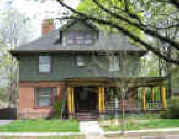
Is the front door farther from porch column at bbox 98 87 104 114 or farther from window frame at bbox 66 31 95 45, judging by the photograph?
window frame at bbox 66 31 95 45

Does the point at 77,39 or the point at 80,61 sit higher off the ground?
the point at 77,39

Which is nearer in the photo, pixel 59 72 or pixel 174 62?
pixel 174 62

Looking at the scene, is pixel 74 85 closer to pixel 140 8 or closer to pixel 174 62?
pixel 140 8

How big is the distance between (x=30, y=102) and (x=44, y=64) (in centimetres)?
337

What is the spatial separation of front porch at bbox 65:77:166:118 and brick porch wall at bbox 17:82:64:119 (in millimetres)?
1750

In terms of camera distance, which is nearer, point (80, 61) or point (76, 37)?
point (80, 61)

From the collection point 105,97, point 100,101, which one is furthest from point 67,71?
point 100,101

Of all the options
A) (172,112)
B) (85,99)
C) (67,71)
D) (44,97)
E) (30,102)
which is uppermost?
A: (67,71)

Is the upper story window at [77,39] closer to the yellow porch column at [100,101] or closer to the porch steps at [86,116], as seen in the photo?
the yellow porch column at [100,101]

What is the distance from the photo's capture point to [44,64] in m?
24.0

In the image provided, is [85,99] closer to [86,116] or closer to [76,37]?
[86,116]

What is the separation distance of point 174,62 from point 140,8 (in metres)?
3.40

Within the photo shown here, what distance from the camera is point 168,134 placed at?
541 inches

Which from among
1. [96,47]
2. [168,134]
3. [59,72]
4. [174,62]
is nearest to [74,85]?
[59,72]
